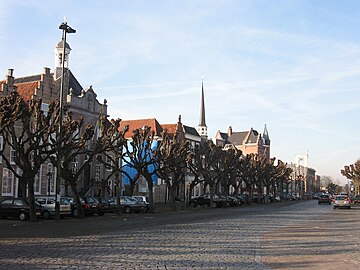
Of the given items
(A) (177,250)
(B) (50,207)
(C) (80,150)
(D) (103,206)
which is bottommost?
(A) (177,250)

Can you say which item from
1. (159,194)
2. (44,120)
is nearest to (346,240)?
(44,120)

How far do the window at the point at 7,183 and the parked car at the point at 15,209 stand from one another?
13.9m

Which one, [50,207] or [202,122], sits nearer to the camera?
[50,207]

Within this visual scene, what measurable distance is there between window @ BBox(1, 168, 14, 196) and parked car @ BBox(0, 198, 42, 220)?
13932 millimetres

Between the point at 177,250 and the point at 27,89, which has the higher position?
the point at 27,89

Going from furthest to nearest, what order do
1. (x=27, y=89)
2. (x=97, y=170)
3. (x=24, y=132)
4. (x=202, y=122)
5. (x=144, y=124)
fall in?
1. (x=202, y=122)
2. (x=144, y=124)
3. (x=97, y=170)
4. (x=27, y=89)
5. (x=24, y=132)

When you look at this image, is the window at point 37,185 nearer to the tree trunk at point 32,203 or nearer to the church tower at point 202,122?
the tree trunk at point 32,203

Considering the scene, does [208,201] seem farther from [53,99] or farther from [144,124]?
[144,124]

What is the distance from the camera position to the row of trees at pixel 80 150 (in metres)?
28.9

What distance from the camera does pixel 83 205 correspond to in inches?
1405

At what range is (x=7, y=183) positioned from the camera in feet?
149

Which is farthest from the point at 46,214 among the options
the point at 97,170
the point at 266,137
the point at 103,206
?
the point at 266,137

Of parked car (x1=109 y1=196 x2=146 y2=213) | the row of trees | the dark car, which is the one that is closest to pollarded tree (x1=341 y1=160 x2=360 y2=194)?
the row of trees

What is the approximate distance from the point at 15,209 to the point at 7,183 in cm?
1538
